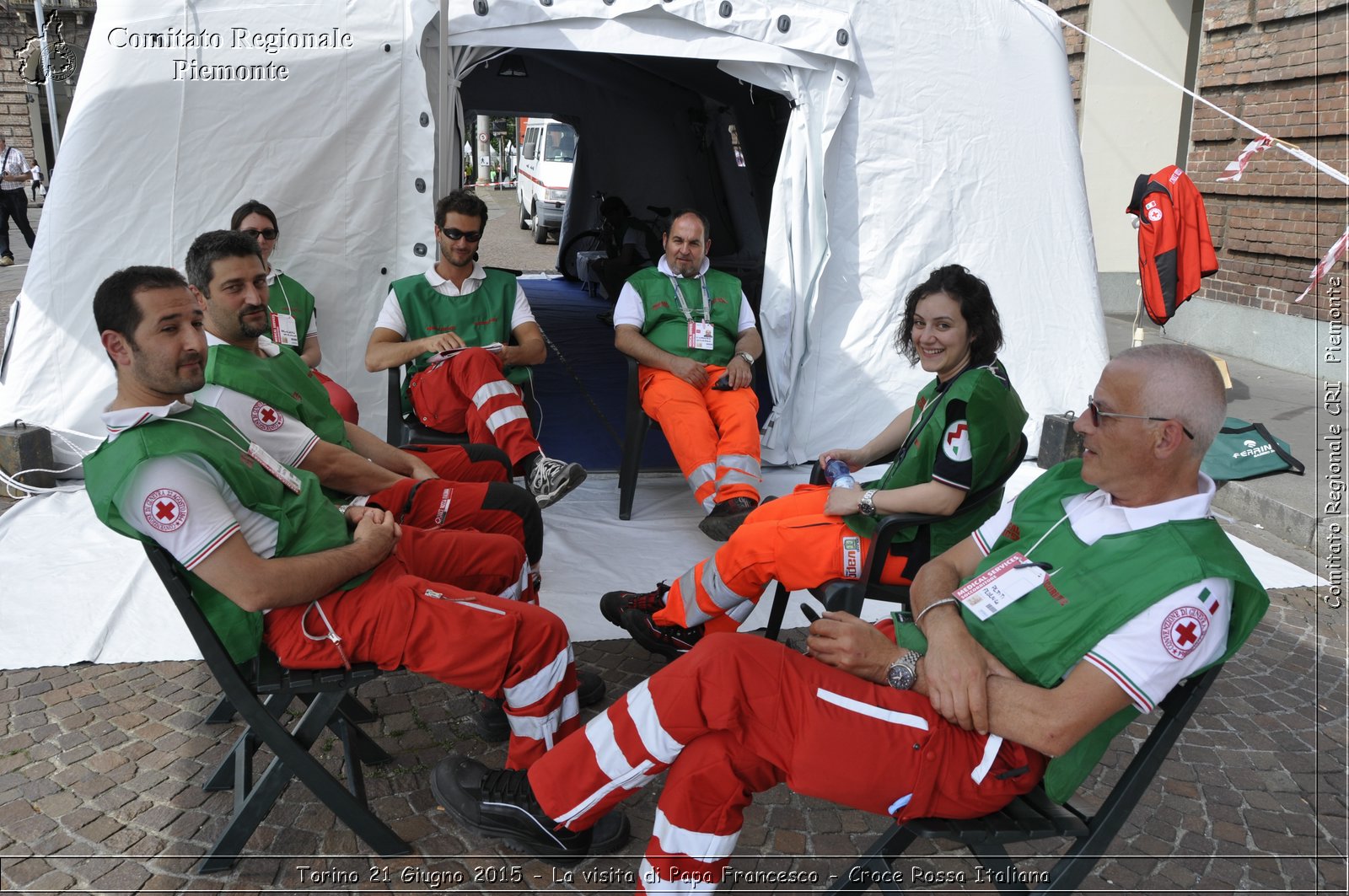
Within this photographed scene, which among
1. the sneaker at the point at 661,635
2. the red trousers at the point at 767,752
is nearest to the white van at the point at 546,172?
the sneaker at the point at 661,635

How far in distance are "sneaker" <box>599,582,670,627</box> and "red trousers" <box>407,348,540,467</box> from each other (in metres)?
1.00

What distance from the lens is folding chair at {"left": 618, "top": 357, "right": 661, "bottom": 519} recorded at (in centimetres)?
474

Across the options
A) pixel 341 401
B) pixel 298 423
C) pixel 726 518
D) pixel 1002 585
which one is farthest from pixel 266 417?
pixel 1002 585

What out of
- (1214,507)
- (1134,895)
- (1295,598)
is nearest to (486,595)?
(1134,895)

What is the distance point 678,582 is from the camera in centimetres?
313

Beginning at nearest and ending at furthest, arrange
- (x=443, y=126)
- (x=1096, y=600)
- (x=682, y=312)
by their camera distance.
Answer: (x=1096, y=600) < (x=682, y=312) < (x=443, y=126)

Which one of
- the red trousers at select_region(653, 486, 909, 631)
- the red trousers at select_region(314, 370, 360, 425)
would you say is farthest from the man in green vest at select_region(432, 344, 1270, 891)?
the red trousers at select_region(314, 370, 360, 425)

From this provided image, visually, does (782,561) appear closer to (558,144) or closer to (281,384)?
(281,384)

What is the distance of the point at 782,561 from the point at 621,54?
10.4 feet

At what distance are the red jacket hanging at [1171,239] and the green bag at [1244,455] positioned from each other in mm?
4983

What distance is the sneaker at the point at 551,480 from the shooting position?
4.09 meters

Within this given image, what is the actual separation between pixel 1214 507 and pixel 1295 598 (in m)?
1.34

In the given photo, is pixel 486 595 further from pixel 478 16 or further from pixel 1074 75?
pixel 1074 75

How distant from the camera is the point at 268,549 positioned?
7.40 feet
